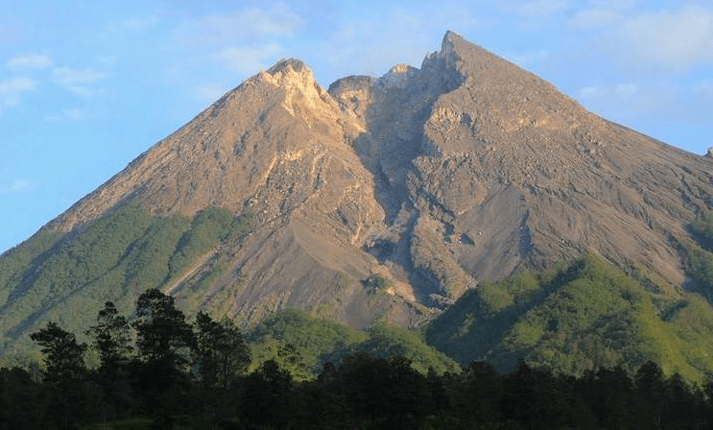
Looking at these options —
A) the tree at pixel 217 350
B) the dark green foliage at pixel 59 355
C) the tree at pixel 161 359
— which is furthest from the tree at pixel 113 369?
the tree at pixel 217 350

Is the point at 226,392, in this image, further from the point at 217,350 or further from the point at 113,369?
the point at 217,350

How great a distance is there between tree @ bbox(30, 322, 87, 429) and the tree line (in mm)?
145

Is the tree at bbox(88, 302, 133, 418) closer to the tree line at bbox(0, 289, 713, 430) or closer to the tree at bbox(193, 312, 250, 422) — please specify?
the tree line at bbox(0, 289, 713, 430)

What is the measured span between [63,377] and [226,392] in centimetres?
1802

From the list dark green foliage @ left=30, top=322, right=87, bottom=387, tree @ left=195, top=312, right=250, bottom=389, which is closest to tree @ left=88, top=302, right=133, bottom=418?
dark green foliage @ left=30, top=322, right=87, bottom=387

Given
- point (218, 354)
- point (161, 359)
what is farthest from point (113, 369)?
point (218, 354)

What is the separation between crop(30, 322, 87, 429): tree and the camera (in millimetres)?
132500

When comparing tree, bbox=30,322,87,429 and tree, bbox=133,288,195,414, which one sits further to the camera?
tree, bbox=133,288,195,414

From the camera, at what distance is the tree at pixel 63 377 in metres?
132

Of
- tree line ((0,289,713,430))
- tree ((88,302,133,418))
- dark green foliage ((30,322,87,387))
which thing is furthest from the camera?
tree ((88,302,133,418))

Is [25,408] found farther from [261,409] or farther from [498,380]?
[498,380]

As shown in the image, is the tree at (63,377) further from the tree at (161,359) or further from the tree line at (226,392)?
the tree at (161,359)

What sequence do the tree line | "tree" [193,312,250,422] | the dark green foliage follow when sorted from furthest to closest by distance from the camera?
1. "tree" [193,312,250,422]
2. the dark green foliage
3. the tree line

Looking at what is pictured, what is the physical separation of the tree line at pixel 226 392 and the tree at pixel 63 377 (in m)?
0.15
